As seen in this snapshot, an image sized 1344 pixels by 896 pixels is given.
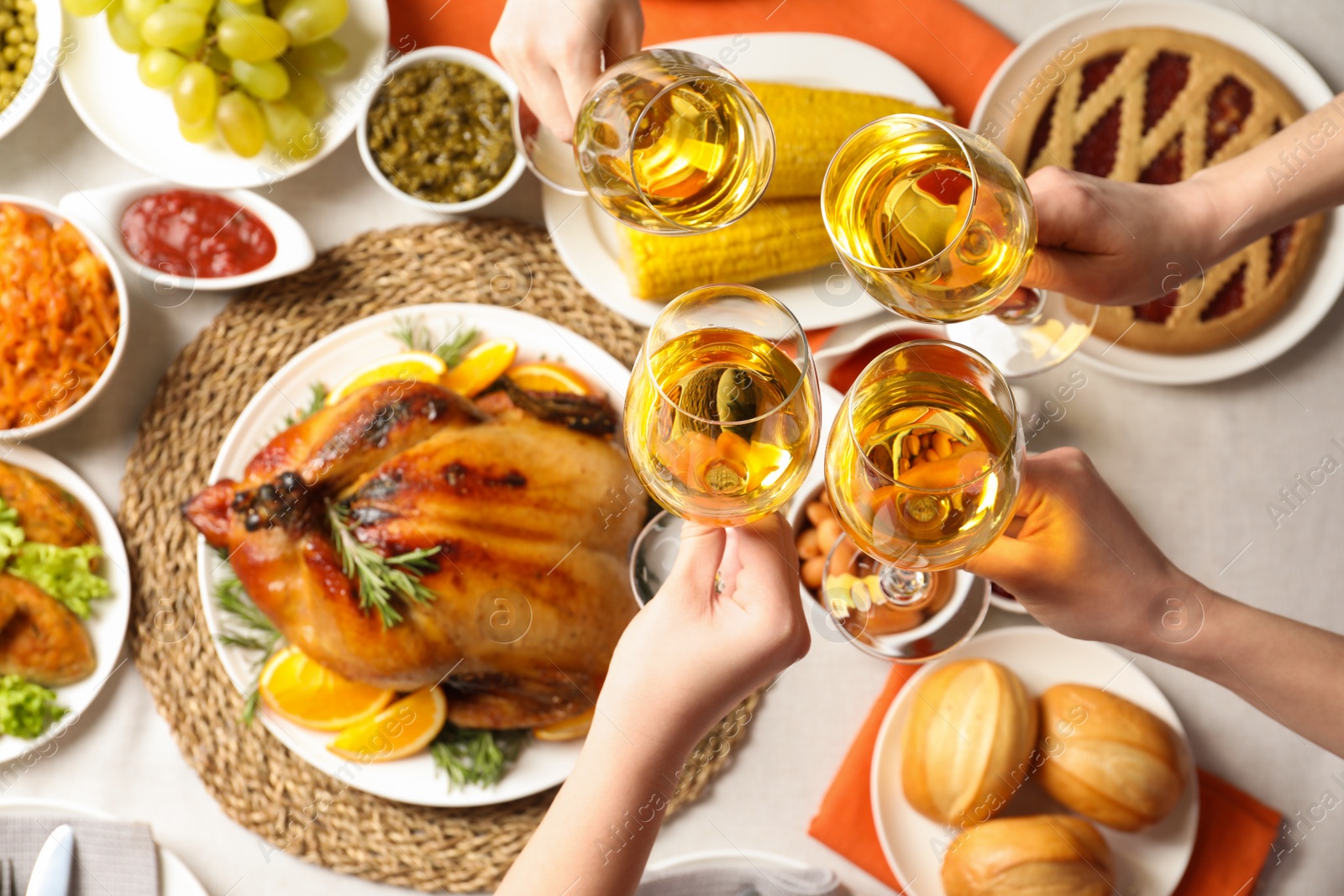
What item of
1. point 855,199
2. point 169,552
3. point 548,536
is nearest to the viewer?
point 855,199

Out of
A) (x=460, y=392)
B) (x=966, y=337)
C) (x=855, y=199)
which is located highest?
(x=855, y=199)

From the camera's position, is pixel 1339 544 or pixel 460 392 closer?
pixel 460 392

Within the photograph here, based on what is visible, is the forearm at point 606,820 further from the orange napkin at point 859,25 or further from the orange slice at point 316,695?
the orange napkin at point 859,25

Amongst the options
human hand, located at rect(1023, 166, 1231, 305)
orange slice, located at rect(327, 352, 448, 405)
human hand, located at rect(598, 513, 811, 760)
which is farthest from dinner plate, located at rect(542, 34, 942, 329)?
human hand, located at rect(598, 513, 811, 760)

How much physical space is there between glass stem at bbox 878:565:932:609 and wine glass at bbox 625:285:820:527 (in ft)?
1.85

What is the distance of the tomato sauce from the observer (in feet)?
5.24

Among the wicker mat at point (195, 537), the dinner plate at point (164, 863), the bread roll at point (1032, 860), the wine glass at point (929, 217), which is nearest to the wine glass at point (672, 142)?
the wine glass at point (929, 217)

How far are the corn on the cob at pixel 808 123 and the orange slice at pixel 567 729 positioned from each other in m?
0.88

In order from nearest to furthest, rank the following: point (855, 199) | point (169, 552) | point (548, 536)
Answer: point (855, 199), point (548, 536), point (169, 552)

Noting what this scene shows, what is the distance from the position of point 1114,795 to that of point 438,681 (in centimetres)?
102

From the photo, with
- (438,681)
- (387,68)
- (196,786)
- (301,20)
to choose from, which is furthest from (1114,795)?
(301,20)

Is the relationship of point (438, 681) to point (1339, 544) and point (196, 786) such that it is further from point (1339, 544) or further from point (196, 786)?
point (1339, 544)

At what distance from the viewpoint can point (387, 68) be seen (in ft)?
5.21

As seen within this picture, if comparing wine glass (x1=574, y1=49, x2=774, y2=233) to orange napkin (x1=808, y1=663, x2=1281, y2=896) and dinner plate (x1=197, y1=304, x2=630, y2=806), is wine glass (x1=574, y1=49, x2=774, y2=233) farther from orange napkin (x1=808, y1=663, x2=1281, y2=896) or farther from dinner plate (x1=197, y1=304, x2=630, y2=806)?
orange napkin (x1=808, y1=663, x2=1281, y2=896)
